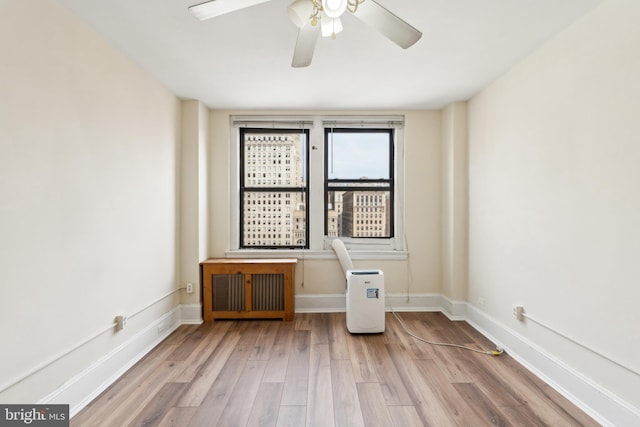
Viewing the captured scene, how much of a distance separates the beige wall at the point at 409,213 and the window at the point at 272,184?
0.24 metres

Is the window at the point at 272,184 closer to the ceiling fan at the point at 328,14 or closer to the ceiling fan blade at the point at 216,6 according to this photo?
the ceiling fan at the point at 328,14

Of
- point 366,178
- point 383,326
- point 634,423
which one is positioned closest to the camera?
point 634,423

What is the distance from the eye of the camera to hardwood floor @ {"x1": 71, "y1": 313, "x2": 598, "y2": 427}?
181 cm

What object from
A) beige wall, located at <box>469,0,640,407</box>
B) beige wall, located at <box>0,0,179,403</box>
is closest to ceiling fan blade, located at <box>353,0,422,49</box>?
beige wall, located at <box>469,0,640,407</box>

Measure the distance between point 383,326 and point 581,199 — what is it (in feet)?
6.30

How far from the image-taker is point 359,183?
12.7 ft

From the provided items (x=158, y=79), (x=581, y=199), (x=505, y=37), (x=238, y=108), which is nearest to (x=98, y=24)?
(x=158, y=79)

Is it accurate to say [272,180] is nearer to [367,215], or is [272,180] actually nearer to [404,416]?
[367,215]

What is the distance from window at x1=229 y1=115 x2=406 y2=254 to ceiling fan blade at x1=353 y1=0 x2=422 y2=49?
92.9 inches

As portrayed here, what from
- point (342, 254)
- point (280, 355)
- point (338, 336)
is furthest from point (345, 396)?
point (342, 254)

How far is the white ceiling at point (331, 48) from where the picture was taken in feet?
6.01

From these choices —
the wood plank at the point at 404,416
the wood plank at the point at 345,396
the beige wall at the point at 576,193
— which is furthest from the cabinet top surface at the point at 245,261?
the beige wall at the point at 576,193

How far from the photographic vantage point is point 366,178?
12.7 feet

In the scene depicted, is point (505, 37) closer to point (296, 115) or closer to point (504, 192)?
point (504, 192)
